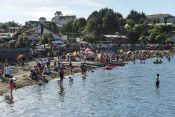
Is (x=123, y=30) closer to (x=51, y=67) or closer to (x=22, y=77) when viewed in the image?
(x=51, y=67)

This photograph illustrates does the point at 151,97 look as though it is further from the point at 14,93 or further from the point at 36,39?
the point at 36,39

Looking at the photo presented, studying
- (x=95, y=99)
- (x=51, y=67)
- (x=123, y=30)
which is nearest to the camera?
(x=95, y=99)

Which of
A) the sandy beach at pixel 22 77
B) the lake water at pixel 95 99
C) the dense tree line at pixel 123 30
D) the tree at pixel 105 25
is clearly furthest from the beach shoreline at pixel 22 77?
the tree at pixel 105 25

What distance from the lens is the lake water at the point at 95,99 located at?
43219 millimetres

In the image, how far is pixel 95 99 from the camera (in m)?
51.8

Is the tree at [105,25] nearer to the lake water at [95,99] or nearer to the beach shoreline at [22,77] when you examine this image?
the beach shoreline at [22,77]

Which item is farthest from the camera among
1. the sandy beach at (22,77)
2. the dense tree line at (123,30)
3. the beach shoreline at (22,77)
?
the dense tree line at (123,30)

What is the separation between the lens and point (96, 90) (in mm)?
59625

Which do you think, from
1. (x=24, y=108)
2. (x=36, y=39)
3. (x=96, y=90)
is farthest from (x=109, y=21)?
(x=24, y=108)

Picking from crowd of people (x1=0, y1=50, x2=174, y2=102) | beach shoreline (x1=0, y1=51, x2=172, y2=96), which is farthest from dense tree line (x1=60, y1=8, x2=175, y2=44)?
beach shoreline (x1=0, y1=51, x2=172, y2=96)

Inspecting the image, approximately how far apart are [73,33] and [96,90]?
136120 mm

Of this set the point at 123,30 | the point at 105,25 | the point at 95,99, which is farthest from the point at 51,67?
the point at 105,25

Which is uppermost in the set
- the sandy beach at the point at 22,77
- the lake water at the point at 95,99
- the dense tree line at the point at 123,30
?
the dense tree line at the point at 123,30

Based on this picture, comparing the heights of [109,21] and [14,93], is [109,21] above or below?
above
